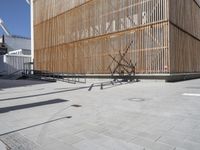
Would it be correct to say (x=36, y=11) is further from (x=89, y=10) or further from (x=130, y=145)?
(x=130, y=145)

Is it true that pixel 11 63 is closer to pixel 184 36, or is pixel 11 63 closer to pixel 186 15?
pixel 184 36

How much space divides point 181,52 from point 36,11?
25.3 m

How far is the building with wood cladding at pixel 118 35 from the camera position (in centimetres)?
1830

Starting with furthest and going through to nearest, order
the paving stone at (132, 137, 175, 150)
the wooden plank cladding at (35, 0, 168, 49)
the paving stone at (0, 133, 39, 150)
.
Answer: the wooden plank cladding at (35, 0, 168, 49)
the paving stone at (0, 133, 39, 150)
the paving stone at (132, 137, 175, 150)

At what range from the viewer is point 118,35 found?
70.3 ft

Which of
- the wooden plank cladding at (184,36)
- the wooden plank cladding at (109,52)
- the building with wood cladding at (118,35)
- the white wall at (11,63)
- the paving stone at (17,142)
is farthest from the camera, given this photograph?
the white wall at (11,63)

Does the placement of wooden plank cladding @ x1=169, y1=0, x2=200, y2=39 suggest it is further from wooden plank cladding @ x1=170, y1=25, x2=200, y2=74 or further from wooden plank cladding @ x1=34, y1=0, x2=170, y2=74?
wooden plank cladding @ x1=34, y1=0, x2=170, y2=74

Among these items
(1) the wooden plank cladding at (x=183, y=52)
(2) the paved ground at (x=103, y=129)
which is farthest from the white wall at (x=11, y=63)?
(2) the paved ground at (x=103, y=129)

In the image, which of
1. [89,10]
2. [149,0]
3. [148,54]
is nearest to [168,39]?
[148,54]

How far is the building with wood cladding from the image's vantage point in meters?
18.3

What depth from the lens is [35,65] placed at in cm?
3556

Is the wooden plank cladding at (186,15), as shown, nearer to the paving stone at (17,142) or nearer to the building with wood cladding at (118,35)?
the building with wood cladding at (118,35)

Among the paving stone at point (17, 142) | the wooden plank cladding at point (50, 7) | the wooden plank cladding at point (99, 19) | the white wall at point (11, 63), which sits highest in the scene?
the wooden plank cladding at point (50, 7)

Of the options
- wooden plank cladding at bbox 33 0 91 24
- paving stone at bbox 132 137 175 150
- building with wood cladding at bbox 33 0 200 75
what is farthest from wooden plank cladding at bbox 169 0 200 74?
paving stone at bbox 132 137 175 150
